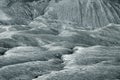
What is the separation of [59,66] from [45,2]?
20.5m

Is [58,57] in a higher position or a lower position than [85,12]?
lower

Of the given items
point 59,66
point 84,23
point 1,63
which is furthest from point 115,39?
point 1,63

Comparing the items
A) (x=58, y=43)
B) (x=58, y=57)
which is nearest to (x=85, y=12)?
(x=58, y=43)

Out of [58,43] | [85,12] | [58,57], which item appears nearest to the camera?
[58,57]

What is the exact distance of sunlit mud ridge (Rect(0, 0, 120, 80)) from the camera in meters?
11.7

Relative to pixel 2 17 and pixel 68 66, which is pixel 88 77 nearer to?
pixel 68 66

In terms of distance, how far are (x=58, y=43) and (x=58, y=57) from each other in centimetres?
356

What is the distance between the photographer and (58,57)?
1517 cm

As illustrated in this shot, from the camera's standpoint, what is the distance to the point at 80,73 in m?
11.3

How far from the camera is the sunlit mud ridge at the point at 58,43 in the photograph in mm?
11703

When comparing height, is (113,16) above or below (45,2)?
below

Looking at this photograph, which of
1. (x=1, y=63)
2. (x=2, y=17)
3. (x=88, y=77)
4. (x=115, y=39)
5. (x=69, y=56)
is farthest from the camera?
(x=2, y=17)

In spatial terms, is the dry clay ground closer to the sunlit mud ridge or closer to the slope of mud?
the sunlit mud ridge

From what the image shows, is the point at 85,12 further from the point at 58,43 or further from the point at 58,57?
the point at 58,57
